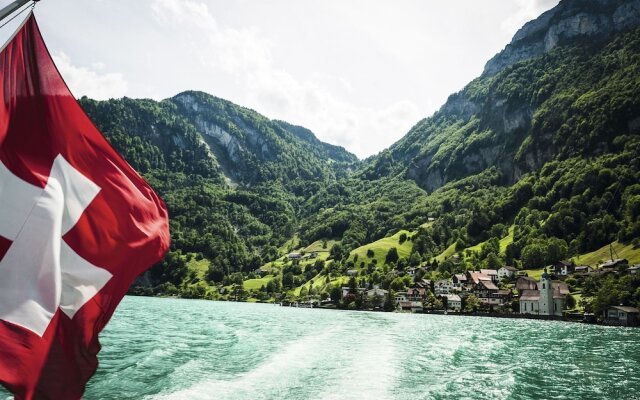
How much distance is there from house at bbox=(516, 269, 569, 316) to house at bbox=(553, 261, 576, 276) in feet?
68.5

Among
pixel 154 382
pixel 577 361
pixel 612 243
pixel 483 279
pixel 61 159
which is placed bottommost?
pixel 154 382

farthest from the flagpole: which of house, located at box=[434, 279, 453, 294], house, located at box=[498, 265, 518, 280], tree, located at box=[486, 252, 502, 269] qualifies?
tree, located at box=[486, 252, 502, 269]

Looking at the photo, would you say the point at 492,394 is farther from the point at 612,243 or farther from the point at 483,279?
the point at 612,243

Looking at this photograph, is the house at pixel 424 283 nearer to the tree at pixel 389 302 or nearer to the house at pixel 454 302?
the tree at pixel 389 302

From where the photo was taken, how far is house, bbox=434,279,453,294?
153 meters

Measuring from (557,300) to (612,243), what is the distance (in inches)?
1969

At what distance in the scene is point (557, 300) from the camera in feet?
372

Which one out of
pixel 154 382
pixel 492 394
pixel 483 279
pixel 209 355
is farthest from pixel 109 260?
pixel 483 279

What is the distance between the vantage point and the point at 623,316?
290ft

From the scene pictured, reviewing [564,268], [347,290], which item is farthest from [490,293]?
[347,290]

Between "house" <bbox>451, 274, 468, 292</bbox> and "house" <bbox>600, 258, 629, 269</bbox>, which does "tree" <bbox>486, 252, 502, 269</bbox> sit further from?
"house" <bbox>600, 258, 629, 269</bbox>

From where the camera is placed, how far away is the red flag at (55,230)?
23.5ft

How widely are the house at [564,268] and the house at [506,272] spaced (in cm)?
1413

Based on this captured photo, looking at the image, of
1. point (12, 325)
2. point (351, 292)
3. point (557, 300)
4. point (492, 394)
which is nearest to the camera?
point (12, 325)
